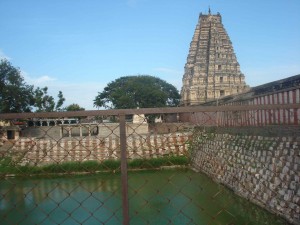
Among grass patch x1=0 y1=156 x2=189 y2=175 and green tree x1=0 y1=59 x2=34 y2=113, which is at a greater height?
green tree x1=0 y1=59 x2=34 y2=113

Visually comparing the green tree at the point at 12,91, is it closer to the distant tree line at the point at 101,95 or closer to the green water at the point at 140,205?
the distant tree line at the point at 101,95

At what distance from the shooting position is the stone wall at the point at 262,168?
545 cm

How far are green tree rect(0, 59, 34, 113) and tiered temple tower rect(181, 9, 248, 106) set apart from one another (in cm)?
1278

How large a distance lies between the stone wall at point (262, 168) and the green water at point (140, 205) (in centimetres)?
27

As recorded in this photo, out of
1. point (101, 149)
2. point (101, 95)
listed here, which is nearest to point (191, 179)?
point (101, 149)

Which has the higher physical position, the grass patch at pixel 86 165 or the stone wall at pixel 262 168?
the stone wall at pixel 262 168

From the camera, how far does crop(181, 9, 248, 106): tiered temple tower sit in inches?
961

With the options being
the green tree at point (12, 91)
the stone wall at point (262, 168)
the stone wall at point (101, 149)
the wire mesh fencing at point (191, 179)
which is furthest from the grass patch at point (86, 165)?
the green tree at point (12, 91)

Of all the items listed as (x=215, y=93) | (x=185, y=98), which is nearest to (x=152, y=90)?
(x=185, y=98)

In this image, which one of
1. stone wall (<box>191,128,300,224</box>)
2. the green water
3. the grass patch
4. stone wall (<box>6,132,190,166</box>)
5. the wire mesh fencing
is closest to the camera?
the wire mesh fencing

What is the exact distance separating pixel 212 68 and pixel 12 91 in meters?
15.0

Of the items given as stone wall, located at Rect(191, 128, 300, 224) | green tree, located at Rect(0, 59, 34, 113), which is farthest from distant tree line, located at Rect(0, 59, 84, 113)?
stone wall, located at Rect(191, 128, 300, 224)

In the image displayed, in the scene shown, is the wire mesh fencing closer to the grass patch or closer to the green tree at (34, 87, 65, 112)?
the grass patch

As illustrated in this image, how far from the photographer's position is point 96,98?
40844mm
